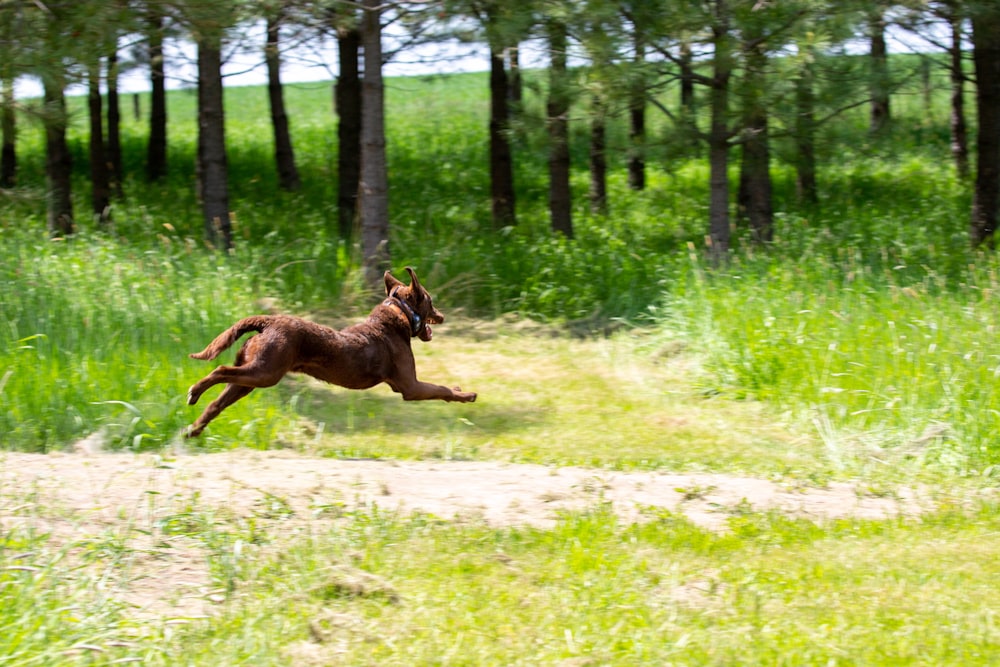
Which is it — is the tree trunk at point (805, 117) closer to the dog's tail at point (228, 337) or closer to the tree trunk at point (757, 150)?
the tree trunk at point (757, 150)

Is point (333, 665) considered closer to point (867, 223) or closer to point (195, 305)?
point (195, 305)

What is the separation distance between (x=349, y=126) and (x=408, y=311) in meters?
9.98

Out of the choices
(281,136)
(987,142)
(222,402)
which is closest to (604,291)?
(987,142)

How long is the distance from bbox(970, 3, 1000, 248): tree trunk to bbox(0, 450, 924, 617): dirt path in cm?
871

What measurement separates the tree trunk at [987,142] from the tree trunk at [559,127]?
18.0 ft

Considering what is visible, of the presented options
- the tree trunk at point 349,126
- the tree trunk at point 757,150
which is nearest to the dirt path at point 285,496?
the tree trunk at point 757,150

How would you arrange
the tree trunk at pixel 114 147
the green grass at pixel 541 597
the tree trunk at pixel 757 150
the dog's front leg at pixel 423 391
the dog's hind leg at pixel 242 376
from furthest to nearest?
the tree trunk at pixel 114 147, the tree trunk at pixel 757 150, the dog's front leg at pixel 423 391, the dog's hind leg at pixel 242 376, the green grass at pixel 541 597

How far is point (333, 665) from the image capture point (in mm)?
4305

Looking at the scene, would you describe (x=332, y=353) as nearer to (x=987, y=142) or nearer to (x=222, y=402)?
(x=222, y=402)

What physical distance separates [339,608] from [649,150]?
9.61m

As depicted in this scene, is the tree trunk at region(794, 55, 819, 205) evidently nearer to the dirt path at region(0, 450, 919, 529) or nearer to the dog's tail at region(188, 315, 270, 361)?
the dirt path at region(0, 450, 919, 529)

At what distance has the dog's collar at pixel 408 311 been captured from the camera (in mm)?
7297

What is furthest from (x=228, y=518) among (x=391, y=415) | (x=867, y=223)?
(x=867, y=223)

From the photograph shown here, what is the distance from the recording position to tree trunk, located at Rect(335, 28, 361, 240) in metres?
16.5
